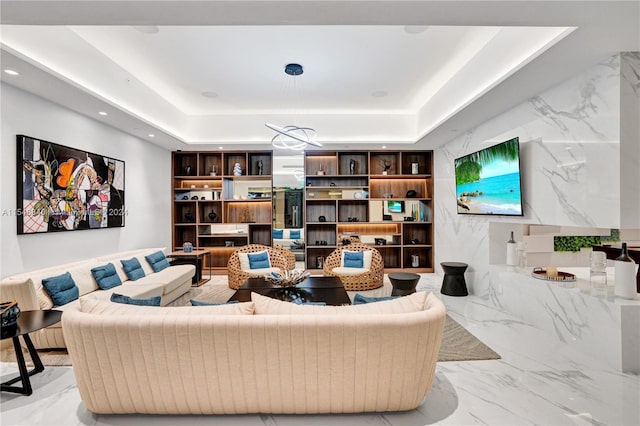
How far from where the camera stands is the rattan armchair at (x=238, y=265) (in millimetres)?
5637

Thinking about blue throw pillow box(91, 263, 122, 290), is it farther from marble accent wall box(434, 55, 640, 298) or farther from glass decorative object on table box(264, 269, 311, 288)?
marble accent wall box(434, 55, 640, 298)

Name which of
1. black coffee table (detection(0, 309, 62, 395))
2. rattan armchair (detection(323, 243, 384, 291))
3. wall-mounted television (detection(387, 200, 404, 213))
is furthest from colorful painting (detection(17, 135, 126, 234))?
wall-mounted television (detection(387, 200, 404, 213))

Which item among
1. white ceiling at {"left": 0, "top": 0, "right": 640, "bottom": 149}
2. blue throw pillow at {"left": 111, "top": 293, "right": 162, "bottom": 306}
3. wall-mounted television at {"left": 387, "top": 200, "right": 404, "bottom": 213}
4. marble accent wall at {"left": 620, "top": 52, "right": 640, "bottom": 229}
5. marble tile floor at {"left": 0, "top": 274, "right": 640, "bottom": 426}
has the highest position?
white ceiling at {"left": 0, "top": 0, "right": 640, "bottom": 149}

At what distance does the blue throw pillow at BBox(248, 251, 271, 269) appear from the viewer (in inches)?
228

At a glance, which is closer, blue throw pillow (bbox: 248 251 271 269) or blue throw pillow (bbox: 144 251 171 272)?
blue throw pillow (bbox: 144 251 171 272)

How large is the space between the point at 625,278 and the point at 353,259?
11.7ft

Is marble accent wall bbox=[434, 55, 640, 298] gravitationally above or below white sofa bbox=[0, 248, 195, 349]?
above

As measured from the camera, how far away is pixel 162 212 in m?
6.85

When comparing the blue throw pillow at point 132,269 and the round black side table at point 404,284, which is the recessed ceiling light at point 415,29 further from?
the blue throw pillow at point 132,269

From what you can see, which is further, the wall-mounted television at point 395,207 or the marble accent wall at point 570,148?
the wall-mounted television at point 395,207

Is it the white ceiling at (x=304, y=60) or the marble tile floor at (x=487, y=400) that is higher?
→ the white ceiling at (x=304, y=60)

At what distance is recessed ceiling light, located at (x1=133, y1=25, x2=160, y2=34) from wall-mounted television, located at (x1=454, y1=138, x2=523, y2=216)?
4.05 metres

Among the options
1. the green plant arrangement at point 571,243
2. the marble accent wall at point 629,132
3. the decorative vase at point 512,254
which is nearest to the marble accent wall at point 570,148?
the marble accent wall at point 629,132

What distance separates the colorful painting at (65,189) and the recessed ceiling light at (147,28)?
163cm
